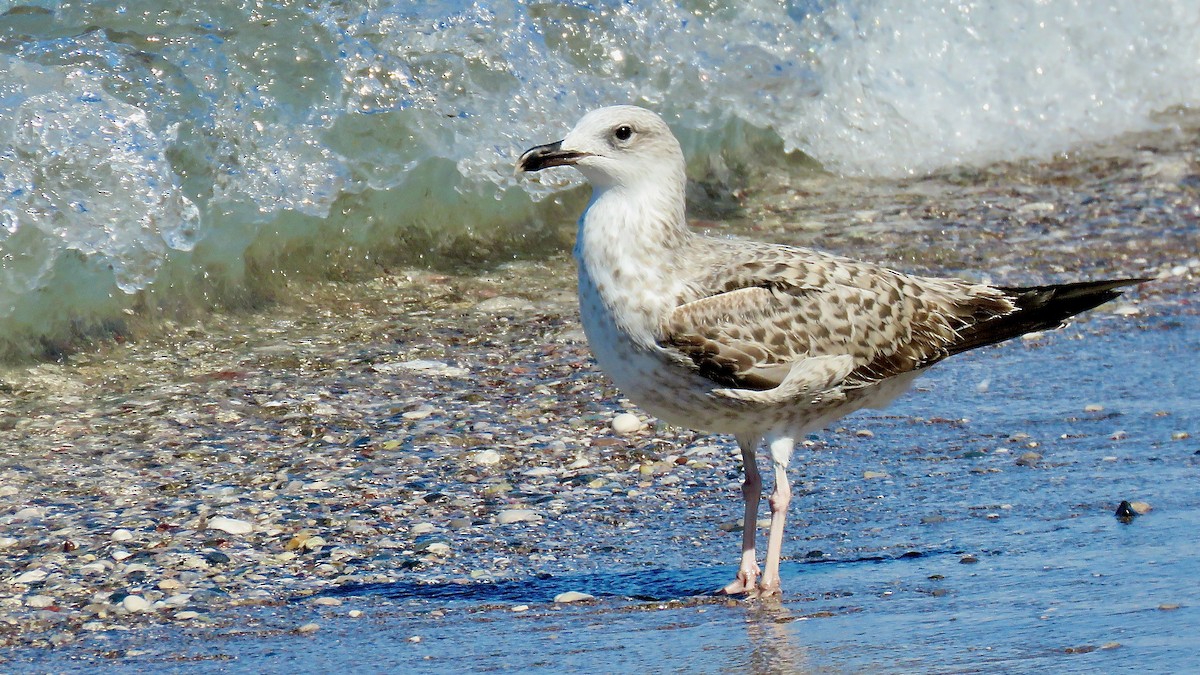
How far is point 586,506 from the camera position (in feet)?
19.6

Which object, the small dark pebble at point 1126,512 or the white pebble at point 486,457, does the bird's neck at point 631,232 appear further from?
the small dark pebble at point 1126,512

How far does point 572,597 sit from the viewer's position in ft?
16.7

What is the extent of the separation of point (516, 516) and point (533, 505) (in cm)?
13

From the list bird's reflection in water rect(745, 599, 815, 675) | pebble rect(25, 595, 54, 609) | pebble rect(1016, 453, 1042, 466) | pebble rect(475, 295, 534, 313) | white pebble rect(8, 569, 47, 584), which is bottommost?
pebble rect(25, 595, 54, 609)

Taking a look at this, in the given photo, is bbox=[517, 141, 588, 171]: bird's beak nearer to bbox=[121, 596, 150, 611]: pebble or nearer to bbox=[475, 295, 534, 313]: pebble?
bbox=[121, 596, 150, 611]: pebble

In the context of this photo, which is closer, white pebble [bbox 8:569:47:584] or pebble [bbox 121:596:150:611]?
pebble [bbox 121:596:150:611]

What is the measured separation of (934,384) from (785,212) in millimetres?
3842

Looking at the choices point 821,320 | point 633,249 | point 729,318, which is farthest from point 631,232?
point 821,320

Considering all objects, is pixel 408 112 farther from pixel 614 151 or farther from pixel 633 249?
pixel 633 249

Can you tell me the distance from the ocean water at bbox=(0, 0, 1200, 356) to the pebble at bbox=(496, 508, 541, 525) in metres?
3.23

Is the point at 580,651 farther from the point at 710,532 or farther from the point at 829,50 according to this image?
the point at 829,50

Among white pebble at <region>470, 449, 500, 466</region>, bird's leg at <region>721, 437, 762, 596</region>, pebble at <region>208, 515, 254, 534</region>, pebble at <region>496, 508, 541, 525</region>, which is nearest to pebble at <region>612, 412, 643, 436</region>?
white pebble at <region>470, 449, 500, 466</region>

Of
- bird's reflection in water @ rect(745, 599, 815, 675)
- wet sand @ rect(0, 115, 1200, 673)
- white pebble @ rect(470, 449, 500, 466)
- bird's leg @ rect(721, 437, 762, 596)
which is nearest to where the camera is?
bird's reflection in water @ rect(745, 599, 815, 675)

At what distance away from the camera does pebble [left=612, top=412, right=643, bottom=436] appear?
6.79 metres
